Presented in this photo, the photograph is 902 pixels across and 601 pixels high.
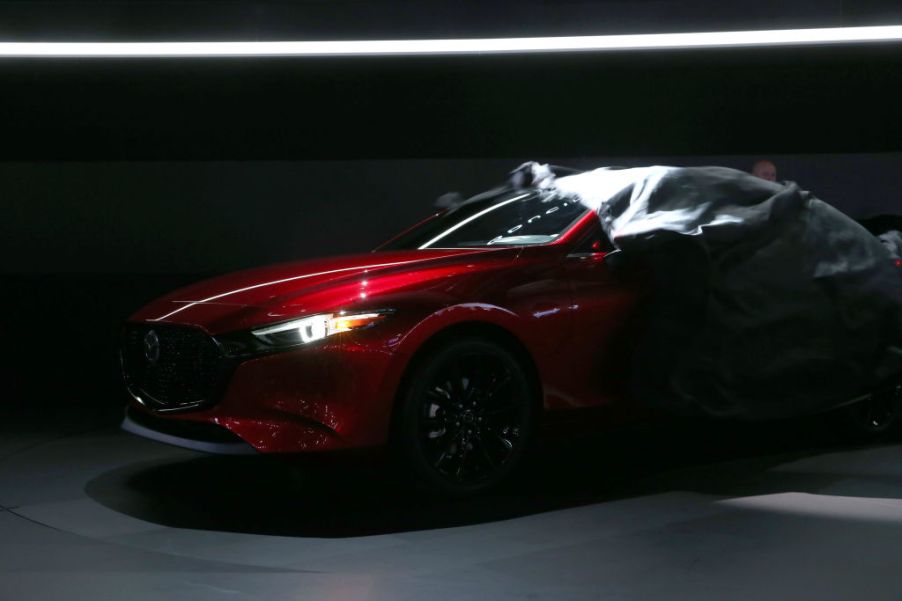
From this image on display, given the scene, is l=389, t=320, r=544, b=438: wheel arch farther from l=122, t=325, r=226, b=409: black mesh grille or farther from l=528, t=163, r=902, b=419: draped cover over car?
l=122, t=325, r=226, b=409: black mesh grille

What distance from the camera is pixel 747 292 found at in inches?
237

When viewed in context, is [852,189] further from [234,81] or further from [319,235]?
[234,81]

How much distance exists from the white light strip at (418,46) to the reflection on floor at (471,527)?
404cm

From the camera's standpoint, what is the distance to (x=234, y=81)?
1070 cm

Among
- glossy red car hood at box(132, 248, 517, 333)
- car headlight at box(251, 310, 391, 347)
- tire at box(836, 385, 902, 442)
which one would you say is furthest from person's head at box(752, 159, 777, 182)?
car headlight at box(251, 310, 391, 347)

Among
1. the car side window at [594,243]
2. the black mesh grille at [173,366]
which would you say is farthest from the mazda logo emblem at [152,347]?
the car side window at [594,243]

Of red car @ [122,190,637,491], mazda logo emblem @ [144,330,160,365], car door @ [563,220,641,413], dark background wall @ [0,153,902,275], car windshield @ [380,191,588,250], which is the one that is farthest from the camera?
dark background wall @ [0,153,902,275]

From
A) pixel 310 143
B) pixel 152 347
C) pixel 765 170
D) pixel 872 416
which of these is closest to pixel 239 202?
pixel 310 143

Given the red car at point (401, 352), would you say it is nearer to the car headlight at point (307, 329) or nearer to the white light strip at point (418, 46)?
the car headlight at point (307, 329)

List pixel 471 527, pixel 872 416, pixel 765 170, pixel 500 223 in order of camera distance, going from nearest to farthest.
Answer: pixel 471 527, pixel 500 223, pixel 872 416, pixel 765 170

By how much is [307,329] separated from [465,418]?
87 centimetres

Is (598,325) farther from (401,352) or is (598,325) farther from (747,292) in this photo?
(401,352)

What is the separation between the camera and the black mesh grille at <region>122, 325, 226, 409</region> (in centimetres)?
513

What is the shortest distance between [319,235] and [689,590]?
7.36m
